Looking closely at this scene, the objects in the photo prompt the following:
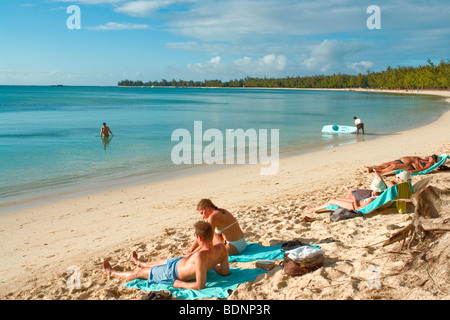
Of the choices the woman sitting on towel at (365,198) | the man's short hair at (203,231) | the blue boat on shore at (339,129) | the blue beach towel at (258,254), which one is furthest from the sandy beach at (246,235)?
the blue boat on shore at (339,129)

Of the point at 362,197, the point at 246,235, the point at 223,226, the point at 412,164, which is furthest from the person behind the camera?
the point at 412,164

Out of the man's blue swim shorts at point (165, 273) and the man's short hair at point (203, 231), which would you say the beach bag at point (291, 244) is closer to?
the man's short hair at point (203, 231)

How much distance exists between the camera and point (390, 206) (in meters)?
7.09

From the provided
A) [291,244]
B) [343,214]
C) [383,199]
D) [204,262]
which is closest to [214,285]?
[204,262]

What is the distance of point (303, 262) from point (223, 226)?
140 cm

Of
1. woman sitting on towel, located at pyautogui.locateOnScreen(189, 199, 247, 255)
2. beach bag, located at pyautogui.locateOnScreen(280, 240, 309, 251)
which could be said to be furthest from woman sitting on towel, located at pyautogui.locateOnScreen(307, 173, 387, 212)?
woman sitting on towel, located at pyautogui.locateOnScreen(189, 199, 247, 255)

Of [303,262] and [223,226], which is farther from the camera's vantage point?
[223,226]

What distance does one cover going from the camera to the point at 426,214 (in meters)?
4.86

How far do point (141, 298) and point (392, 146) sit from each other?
53.0 ft

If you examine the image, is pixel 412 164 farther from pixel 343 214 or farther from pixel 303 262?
pixel 303 262

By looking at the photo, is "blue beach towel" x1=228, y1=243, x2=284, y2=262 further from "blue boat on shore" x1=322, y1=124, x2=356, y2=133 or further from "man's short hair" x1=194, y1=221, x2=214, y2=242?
"blue boat on shore" x1=322, y1=124, x2=356, y2=133

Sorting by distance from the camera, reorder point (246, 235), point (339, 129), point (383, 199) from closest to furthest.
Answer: point (246, 235), point (383, 199), point (339, 129)
